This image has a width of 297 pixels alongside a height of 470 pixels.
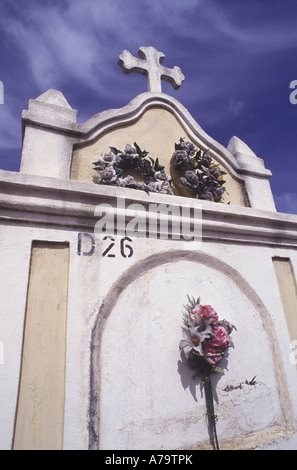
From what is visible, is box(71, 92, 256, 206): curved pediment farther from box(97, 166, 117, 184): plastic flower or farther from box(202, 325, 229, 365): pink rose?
box(202, 325, 229, 365): pink rose

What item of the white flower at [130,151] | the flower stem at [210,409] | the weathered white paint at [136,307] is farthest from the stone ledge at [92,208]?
the flower stem at [210,409]

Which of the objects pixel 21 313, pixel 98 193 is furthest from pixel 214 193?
pixel 21 313

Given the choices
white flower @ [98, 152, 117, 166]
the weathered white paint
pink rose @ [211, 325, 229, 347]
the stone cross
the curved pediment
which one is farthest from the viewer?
the stone cross

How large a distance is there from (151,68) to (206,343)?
373 cm

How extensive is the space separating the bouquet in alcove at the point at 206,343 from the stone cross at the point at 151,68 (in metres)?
3.15

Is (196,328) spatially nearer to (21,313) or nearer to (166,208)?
(166,208)

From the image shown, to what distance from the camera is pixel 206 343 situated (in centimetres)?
247

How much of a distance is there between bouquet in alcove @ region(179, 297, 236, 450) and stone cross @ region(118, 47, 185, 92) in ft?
10.3

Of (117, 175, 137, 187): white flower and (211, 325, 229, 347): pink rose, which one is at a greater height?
(117, 175, 137, 187): white flower

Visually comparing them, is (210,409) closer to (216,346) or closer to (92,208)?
(216,346)

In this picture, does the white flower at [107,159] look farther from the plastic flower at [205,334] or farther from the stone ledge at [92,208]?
the plastic flower at [205,334]

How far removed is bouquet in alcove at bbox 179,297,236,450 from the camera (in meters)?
2.42

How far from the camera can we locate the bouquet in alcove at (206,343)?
7.95 feet

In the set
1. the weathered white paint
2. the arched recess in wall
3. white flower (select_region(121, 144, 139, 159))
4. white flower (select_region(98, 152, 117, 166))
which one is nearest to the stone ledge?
the weathered white paint
